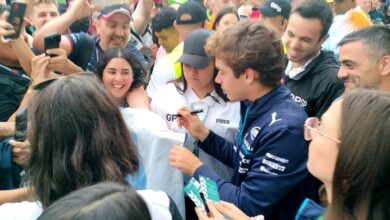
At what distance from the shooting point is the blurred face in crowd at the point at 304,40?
3.11 m

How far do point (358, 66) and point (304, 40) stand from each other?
624mm

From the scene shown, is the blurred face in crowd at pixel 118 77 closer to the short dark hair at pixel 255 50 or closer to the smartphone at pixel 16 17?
the smartphone at pixel 16 17

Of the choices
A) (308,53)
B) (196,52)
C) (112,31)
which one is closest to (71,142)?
(196,52)

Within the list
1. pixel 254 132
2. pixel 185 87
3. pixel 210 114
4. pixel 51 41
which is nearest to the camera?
pixel 254 132

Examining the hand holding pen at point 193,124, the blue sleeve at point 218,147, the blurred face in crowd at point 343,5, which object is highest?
the blurred face in crowd at point 343,5

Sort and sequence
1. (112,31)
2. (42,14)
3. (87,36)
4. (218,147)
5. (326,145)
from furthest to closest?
1. (42,14)
2. (112,31)
3. (87,36)
4. (218,147)
5. (326,145)

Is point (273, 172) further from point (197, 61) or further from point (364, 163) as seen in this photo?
point (197, 61)

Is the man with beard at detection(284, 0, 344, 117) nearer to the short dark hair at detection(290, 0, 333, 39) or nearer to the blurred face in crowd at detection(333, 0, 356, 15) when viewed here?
the short dark hair at detection(290, 0, 333, 39)

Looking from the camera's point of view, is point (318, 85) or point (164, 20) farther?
point (164, 20)

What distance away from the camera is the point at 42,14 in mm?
4262

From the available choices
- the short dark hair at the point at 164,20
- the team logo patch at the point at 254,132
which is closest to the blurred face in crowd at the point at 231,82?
the team logo patch at the point at 254,132

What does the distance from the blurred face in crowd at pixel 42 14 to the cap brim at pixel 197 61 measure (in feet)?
6.95

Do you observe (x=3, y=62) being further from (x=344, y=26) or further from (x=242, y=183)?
(x=344, y=26)

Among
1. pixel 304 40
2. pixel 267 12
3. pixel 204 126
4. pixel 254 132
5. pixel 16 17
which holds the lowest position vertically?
pixel 204 126
